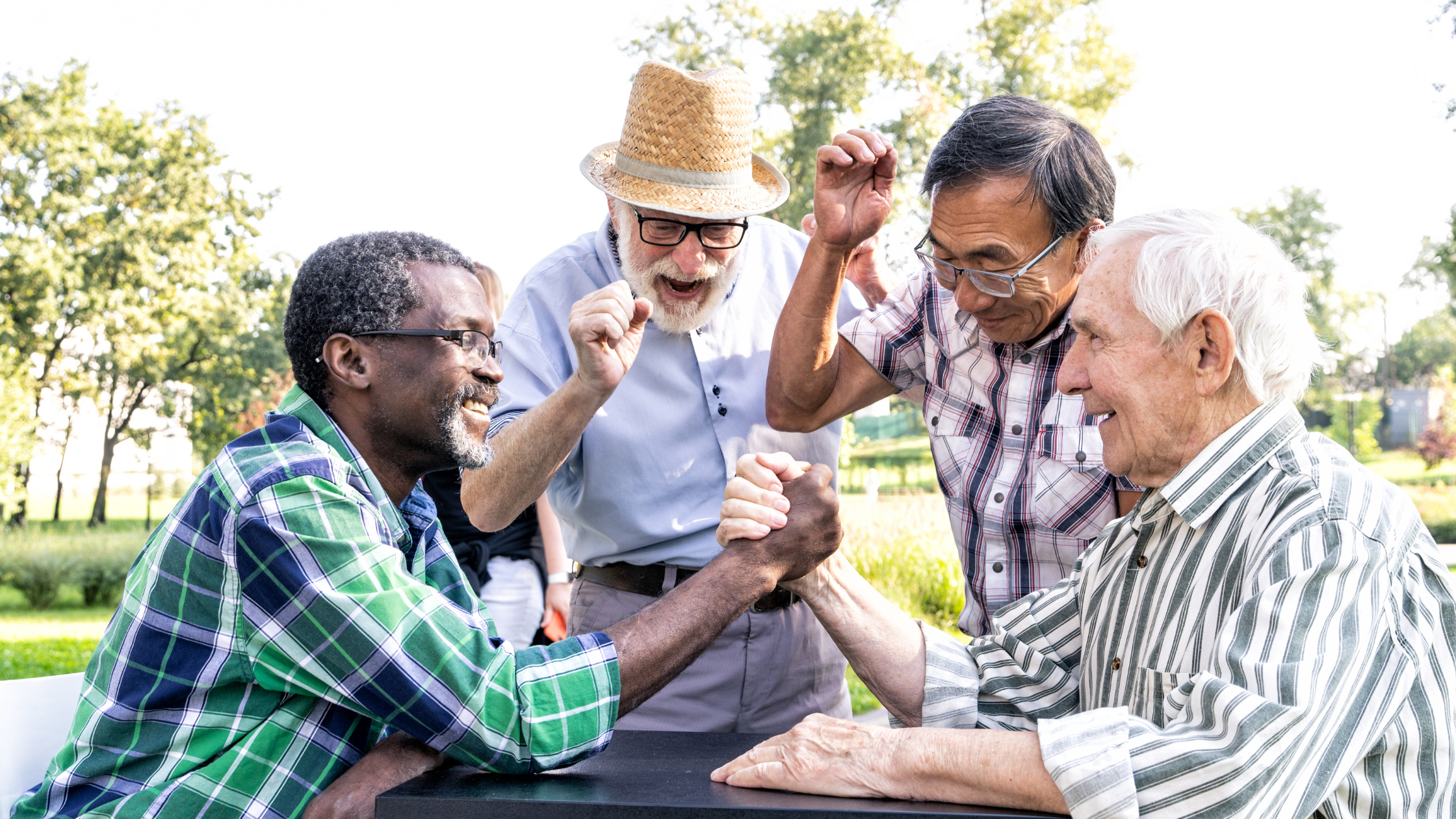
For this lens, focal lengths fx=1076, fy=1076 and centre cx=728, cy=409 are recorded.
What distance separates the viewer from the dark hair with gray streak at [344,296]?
2.09 metres

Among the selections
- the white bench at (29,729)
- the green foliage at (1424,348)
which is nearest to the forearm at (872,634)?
the white bench at (29,729)

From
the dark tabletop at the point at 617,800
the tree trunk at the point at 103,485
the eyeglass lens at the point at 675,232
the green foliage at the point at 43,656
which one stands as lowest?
the tree trunk at the point at 103,485

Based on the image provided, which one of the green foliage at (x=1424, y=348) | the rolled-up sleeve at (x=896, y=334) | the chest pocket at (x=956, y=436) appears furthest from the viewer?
the green foliage at (x=1424, y=348)

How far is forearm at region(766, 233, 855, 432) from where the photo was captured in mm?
2648

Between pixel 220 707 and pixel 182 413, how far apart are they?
2857 centimetres

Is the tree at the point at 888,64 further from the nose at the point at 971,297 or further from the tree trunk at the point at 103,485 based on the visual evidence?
the nose at the point at 971,297

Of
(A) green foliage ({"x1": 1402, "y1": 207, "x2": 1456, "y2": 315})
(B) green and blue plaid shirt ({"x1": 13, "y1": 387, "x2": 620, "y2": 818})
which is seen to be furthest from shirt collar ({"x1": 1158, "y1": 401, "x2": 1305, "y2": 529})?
(A) green foliage ({"x1": 1402, "y1": 207, "x2": 1456, "y2": 315})

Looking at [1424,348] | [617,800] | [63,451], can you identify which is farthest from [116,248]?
[1424,348]

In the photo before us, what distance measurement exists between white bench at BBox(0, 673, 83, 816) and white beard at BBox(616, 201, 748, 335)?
162cm

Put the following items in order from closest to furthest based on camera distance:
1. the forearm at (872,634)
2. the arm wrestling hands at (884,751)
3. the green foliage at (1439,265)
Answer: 1. the arm wrestling hands at (884,751)
2. the forearm at (872,634)
3. the green foliage at (1439,265)

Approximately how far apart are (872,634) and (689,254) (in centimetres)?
116

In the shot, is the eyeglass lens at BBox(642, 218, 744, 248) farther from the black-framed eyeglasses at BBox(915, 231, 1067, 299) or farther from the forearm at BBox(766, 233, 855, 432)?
the black-framed eyeglasses at BBox(915, 231, 1067, 299)

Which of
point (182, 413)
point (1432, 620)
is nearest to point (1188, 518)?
point (1432, 620)

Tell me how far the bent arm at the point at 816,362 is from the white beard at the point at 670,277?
24 centimetres
